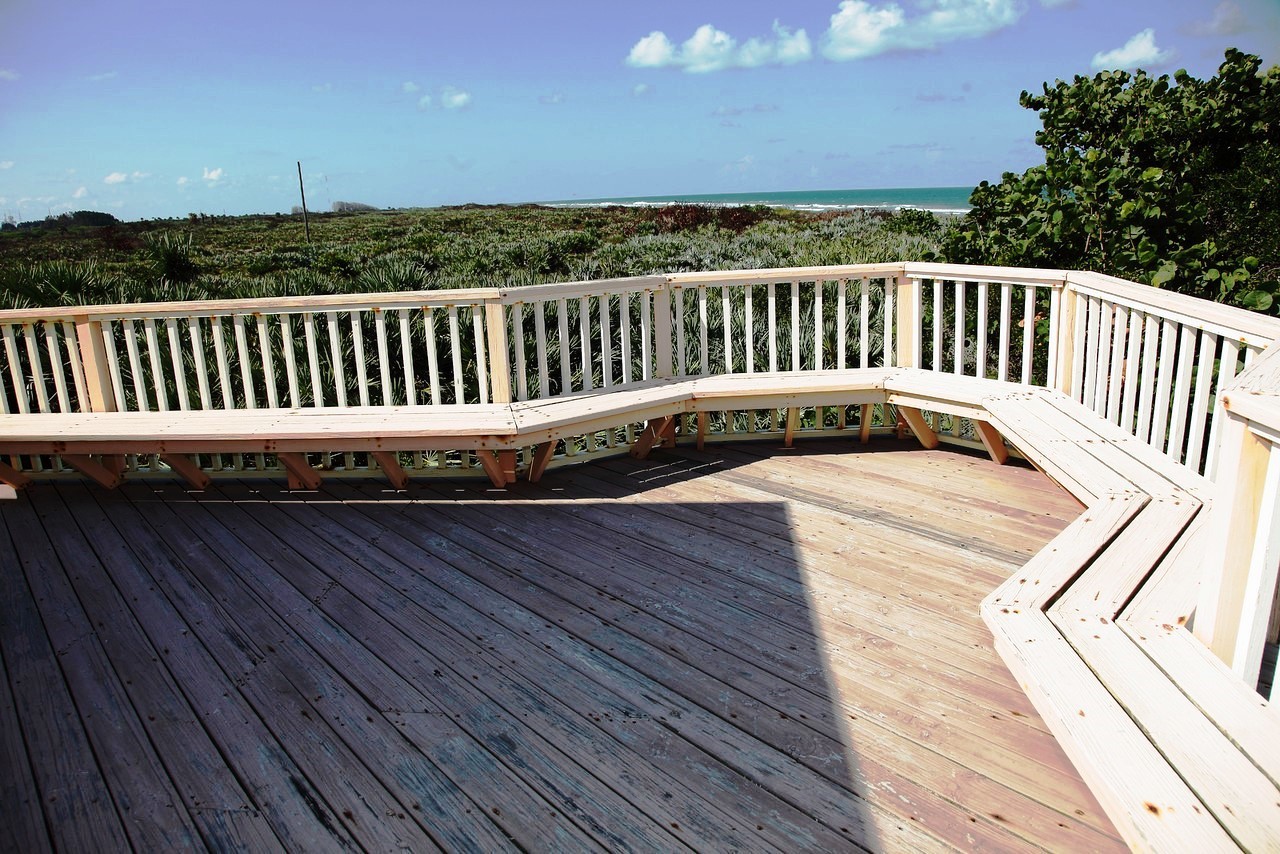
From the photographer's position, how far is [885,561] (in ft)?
10.1

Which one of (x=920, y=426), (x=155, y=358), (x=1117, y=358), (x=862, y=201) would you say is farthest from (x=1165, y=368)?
(x=862, y=201)

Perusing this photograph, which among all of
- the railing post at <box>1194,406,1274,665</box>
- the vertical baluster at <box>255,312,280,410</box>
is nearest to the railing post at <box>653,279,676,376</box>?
the vertical baluster at <box>255,312,280,410</box>

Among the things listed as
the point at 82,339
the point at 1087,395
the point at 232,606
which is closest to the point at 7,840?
the point at 232,606

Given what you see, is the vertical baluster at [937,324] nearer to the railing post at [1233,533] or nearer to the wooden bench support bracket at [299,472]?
the railing post at [1233,533]

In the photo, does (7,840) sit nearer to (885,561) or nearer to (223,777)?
(223,777)

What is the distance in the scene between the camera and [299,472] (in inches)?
160

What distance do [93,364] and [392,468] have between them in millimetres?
1748

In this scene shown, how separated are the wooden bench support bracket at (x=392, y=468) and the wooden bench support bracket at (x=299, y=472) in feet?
1.21

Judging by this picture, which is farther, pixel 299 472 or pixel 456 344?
pixel 456 344

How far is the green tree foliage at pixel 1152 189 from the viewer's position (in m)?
4.19

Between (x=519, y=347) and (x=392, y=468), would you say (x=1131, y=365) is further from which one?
(x=392, y=468)

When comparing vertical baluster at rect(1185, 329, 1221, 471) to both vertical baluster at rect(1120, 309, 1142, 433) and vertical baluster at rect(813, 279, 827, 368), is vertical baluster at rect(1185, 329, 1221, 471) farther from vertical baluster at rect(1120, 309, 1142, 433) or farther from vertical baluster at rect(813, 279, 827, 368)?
vertical baluster at rect(813, 279, 827, 368)

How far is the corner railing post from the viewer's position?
4.06 metres

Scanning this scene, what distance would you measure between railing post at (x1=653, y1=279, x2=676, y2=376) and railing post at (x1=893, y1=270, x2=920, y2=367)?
1.36 m
